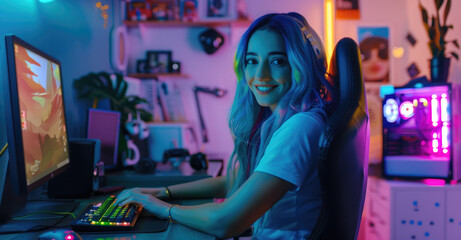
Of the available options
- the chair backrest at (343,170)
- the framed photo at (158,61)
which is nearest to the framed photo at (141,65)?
the framed photo at (158,61)

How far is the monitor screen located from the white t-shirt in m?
0.56

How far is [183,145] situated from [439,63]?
1.82m

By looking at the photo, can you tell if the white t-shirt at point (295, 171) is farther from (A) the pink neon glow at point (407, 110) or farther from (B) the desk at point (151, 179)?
(A) the pink neon glow at point (407, 110)

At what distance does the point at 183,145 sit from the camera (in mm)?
2549

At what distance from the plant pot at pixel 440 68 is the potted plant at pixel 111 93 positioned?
A: 1949 millimetres

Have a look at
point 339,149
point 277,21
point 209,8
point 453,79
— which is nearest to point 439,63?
point 453,79

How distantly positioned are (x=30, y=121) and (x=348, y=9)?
260 cm

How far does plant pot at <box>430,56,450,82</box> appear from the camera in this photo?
239cm

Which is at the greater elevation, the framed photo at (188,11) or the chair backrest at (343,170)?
the framed photo at (188,11)

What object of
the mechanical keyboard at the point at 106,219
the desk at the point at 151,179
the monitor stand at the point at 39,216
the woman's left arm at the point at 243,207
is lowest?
the desk at the point at 151,179

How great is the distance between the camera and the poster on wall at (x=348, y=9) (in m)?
2.87

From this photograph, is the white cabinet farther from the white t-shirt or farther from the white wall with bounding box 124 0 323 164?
the white t-shirt

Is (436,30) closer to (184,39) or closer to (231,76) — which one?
(231,76)

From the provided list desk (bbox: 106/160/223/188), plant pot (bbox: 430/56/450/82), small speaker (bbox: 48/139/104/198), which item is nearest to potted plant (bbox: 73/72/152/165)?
desk (bbox: 106/160/223/188)
